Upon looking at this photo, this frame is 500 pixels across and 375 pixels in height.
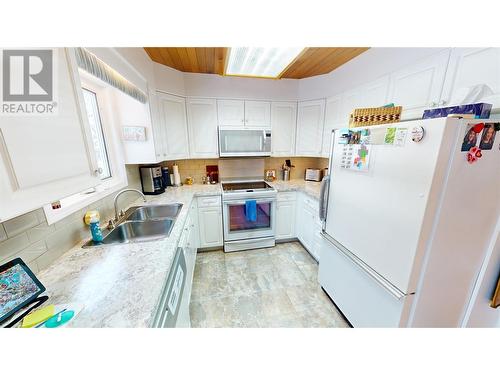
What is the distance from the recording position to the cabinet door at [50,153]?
19.1 inches

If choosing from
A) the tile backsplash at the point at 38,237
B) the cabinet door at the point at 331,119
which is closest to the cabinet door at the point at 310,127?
the cabinet door at the point at 331,119

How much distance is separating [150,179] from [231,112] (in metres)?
1.35

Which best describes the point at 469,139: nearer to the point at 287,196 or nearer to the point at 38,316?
the point at 287,196

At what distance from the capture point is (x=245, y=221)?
2324 millimetres

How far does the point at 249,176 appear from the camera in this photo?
275 centimetres

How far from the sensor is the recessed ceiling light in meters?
1.39

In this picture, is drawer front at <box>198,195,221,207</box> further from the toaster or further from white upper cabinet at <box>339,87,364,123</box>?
white upper cabinet at <box>339,87,364,123</box>

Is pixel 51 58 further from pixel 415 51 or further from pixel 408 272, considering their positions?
pixel 415 51

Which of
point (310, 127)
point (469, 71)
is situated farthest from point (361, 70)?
point (469, 71)

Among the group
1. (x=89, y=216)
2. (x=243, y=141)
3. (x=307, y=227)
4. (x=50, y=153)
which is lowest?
(x=307, y=227)

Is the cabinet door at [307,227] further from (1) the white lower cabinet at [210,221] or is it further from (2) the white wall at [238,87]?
(2) the white wall at [238,87]

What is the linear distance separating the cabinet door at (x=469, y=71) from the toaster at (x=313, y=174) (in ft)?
5.16

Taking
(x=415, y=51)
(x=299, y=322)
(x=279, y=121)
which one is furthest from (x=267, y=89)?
(x=299, y=322)

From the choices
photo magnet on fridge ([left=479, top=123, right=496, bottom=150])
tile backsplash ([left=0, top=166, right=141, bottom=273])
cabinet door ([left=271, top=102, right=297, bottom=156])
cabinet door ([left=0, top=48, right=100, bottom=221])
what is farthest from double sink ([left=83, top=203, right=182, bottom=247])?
photo magnet on fridge ([left=479, top=123, right=496, bottom=150])
